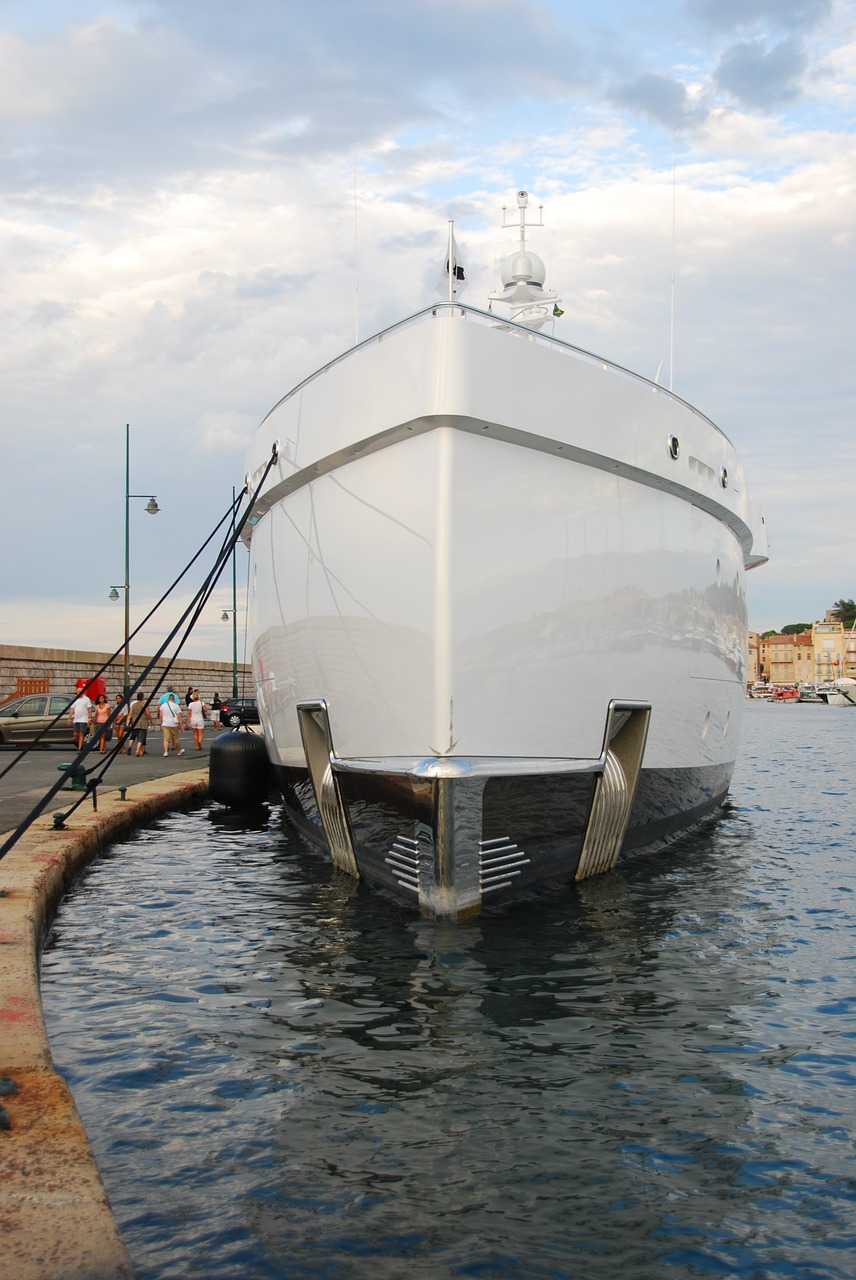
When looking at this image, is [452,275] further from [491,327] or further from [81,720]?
[81,720]

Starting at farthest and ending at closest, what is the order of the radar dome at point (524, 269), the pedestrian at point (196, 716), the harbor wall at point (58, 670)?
the harbor wall at point (58, 670)
the pedestrian at point (196, 716)
the radar dome at point (524, 269)

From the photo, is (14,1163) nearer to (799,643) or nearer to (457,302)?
(457,302)

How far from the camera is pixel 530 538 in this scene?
622 centimetres

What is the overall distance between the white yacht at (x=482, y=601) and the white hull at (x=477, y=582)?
Result: 15 millimetres

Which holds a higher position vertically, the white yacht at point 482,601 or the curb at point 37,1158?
the white yacht at point 482,601

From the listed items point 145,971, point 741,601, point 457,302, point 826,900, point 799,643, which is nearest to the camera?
point 145,971

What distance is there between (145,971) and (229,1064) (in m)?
1.54

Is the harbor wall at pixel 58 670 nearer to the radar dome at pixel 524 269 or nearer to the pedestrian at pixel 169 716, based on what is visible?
the pedestrian at pixel 169 716

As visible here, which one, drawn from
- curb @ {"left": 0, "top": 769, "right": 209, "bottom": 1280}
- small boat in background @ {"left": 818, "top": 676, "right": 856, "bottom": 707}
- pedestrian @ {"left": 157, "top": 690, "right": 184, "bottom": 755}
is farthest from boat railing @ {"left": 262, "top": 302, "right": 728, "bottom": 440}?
small boat in background @ {"left": 818, "top": 676, "right": 856, "bottom": 707}

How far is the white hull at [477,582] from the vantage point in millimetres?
5930

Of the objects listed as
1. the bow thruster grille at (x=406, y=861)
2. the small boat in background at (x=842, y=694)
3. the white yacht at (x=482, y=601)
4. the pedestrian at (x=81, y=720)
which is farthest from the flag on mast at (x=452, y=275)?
the small boat in background at (x=842, y=694)

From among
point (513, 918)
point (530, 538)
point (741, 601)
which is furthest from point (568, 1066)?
point (741, 601)

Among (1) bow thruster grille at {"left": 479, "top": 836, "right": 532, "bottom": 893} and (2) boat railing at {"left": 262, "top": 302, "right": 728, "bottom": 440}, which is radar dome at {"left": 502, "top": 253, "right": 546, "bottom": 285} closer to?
(2) boat railing at {"left": 262, "top": 302, "right": 728, "bottom": 440}

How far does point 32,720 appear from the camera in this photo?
21.4 m
